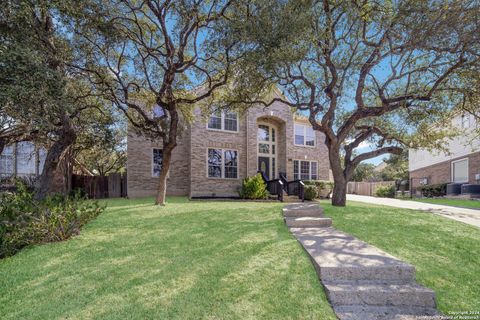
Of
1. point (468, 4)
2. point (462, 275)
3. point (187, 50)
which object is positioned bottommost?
point (462, 275)

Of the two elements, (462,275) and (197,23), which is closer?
(462,275)

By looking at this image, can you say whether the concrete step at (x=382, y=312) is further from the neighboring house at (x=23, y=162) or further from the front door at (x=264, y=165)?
the neighboring house at (x=23, y=162)

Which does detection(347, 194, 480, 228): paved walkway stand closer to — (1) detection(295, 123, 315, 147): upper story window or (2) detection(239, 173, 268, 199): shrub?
(2) detection(239, 173, 268, 199): shrub

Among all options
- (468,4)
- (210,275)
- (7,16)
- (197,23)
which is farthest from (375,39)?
(7,16)

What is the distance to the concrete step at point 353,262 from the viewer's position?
131 inches

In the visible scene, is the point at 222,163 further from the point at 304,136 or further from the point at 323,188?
the point at 323,188

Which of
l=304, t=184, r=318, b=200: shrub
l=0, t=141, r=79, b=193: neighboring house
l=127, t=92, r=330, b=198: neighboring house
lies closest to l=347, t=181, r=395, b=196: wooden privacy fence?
l=127, t=92, r=330, b=198: neighboring house

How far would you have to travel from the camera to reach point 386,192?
22203 millimetres

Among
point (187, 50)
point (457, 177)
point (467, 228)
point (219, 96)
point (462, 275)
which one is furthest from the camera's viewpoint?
point (457, 177)

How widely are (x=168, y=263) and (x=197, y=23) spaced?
8.25 metres

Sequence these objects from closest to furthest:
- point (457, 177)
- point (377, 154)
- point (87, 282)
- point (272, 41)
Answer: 1. point (87, 282)
2. point (272, 41)
3. point (377, 154)
4. point (457, 177)

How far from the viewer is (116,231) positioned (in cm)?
562

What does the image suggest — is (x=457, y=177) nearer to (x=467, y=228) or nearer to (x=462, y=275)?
(x=467, y=228)

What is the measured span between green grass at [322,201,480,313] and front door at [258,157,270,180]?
9.72 meters
